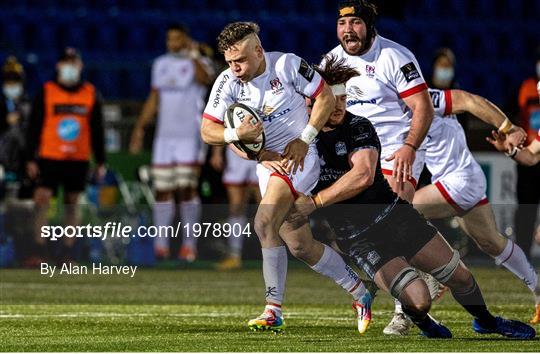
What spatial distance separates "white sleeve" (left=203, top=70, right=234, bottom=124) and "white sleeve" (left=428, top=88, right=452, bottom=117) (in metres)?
1.67

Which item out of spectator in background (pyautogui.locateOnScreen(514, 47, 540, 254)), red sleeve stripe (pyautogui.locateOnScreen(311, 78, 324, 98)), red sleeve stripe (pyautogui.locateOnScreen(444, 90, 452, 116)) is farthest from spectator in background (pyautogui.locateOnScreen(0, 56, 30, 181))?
red sleeve stripe (pyautogui.locateOnScreen(311, 78, 324, 98))

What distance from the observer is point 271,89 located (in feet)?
29.8

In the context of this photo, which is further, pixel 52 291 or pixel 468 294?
pixel 52 291

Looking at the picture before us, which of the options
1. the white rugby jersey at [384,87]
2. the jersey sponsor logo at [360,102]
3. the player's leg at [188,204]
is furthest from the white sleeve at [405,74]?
the player's leg at [188,204]

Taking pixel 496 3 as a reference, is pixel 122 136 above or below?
below

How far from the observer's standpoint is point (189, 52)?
16203mm

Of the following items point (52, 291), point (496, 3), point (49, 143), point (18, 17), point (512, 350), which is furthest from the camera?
point (496, 3)

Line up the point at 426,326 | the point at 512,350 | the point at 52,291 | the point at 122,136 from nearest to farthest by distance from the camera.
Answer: the point at 512,350, the point at 426,326, the point at 52,291, the point at 122,136

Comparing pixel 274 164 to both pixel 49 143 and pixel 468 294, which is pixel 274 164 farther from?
pixel 49 143

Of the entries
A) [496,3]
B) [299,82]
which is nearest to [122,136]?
[496,3]

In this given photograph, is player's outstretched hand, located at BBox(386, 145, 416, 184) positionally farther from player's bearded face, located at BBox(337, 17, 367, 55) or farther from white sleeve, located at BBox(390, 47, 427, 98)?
player's bearded face, located at BBox(337, 17, 367, 55)

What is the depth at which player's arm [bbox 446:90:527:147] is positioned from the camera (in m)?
9.53

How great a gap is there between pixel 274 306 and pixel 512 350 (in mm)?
1627

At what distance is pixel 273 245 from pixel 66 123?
6.81 meters
